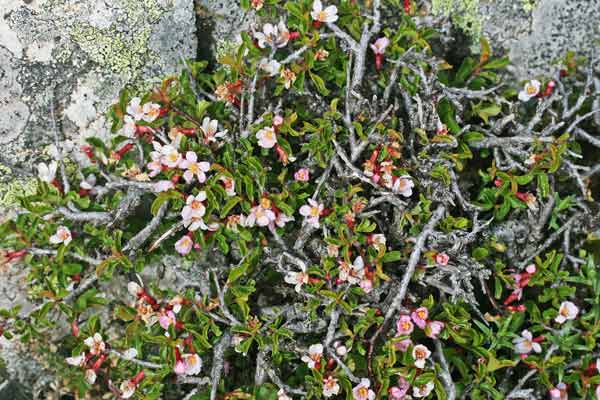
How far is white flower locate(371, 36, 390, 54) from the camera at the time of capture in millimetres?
2945

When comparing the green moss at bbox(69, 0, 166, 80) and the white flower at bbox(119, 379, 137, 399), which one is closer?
the white flower at bbox(119, 379, 137, 399)

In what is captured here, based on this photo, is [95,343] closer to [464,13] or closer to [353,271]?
[353,271]

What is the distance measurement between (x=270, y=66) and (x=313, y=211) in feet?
2.05

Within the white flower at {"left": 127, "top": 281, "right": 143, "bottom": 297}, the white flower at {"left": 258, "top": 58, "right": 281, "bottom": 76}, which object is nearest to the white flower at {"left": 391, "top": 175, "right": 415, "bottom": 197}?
the white flower at {"left": 258, "top": 58, "right": 281, "bottom": 76}

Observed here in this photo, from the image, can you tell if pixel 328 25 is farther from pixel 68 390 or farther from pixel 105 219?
pixel 68 390

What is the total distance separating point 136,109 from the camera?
2.87 meters

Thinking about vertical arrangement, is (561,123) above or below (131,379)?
above

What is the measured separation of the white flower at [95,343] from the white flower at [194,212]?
65 centimetres

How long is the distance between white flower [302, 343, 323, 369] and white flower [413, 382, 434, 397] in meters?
0.39

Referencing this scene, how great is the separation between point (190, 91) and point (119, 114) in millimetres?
308

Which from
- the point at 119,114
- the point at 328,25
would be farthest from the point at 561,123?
the point at 119,114

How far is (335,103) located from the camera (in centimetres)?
285

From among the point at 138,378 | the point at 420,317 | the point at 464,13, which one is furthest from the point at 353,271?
the point at 464,13

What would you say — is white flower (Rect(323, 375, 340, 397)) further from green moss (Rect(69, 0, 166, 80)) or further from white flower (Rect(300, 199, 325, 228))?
green moss (Rect(69, 0, 166, 80))
